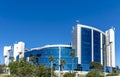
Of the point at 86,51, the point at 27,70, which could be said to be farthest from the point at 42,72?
the point at 86,51

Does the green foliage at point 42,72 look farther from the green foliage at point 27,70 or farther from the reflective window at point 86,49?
the reflective window at point 86,49

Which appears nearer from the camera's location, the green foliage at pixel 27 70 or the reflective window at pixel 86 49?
the green foliage at pixel 27 70

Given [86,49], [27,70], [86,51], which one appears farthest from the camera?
[86,51]

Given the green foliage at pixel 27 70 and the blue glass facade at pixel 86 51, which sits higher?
the blue glass facade at pixel 86 51

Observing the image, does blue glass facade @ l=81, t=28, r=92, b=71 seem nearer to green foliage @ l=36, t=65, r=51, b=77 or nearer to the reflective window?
the reflective window

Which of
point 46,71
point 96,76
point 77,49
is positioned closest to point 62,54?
point 77,49

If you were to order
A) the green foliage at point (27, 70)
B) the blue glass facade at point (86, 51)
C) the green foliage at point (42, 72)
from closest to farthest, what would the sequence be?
the green foliage at point (27, 70) → the green foliage at point (42, 72) → the blue glass facade at point (86, 51)

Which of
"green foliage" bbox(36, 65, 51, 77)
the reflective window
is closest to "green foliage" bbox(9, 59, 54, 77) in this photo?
"green foliage" bbox(36, 65, 51, 77)

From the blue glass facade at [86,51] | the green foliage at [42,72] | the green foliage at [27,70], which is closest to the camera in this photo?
the green foliage at [27,70]

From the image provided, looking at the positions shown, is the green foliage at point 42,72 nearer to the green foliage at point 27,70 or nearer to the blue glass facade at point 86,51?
the green foliage at point 27,70

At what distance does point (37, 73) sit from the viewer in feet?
412

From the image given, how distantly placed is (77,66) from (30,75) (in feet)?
258

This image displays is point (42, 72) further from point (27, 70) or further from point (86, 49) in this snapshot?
point (86, 49)

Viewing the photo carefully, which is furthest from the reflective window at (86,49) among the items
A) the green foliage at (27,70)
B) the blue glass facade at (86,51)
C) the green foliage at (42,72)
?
the green foliage at (42,72)
